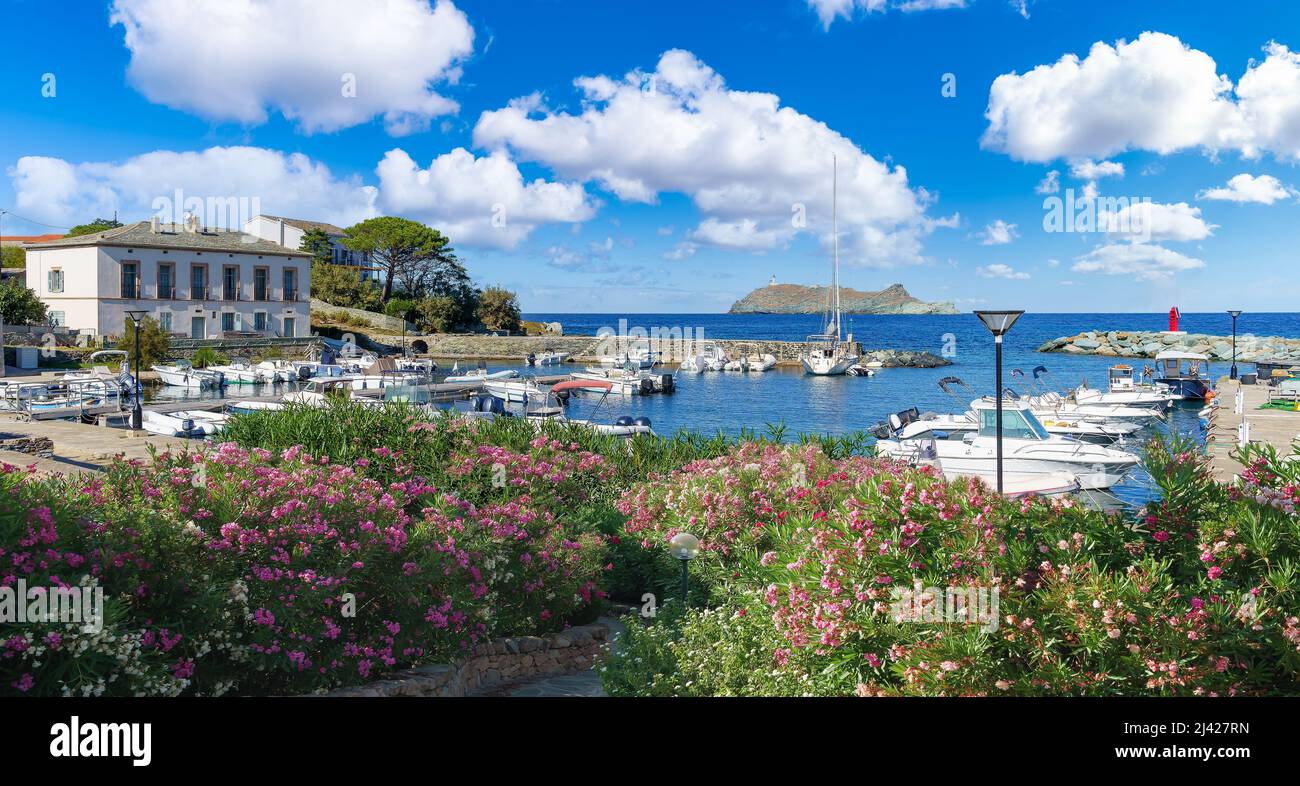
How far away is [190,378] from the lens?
4469 cm


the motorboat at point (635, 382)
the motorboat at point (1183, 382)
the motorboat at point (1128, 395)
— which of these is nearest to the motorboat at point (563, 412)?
the motorboat at point (635, 382)

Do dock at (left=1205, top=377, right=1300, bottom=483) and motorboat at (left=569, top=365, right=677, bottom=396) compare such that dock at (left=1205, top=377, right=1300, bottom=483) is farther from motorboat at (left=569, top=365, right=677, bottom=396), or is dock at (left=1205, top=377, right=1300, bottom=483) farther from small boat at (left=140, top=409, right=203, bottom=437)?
motorboat at (left=569, top=365, right=677, bottom=396)

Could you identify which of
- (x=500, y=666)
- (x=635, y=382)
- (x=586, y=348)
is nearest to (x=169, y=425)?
(x=500, y=666)

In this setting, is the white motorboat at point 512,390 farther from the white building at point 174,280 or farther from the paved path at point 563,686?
the paved path at point 563,686

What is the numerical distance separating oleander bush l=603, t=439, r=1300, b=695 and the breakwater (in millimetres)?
71566

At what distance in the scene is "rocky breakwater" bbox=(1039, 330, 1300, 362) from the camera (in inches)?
3172

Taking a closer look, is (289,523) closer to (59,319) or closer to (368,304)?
(59,319)

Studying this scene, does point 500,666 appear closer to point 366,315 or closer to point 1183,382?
point 1183,382

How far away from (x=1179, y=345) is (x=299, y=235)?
282ft
